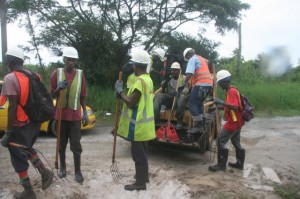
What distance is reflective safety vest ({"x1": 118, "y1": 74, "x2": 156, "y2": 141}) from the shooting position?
502 cm

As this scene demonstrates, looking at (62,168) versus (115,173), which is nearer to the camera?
(62,168)

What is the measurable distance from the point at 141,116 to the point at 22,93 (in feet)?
5.09

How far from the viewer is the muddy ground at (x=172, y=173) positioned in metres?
5.22

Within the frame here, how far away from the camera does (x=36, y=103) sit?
4648 mm

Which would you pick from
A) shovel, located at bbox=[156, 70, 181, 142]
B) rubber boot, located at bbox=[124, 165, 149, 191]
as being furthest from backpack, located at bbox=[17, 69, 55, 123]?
shovel, located at bbox=[156, 70, 181, 142]

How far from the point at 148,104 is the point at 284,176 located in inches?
115

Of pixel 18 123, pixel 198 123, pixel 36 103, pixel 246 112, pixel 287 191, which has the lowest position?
pixel 287 191

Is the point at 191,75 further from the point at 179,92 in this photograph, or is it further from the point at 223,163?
the point at 223,163

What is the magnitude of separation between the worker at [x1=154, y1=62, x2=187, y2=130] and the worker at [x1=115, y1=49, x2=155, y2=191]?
7.67ft

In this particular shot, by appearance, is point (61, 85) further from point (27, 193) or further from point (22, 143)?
point (27, 193)

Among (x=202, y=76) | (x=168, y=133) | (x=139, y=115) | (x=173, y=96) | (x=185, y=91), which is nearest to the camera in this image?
(x=139, y=115)

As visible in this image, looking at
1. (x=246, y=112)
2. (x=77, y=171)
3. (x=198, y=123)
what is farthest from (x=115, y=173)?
(x=246, y=112)

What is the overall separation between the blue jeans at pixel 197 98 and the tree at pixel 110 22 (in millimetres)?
7777

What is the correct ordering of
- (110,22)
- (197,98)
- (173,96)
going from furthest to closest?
(110,22)
(173,96)
(197,98)
